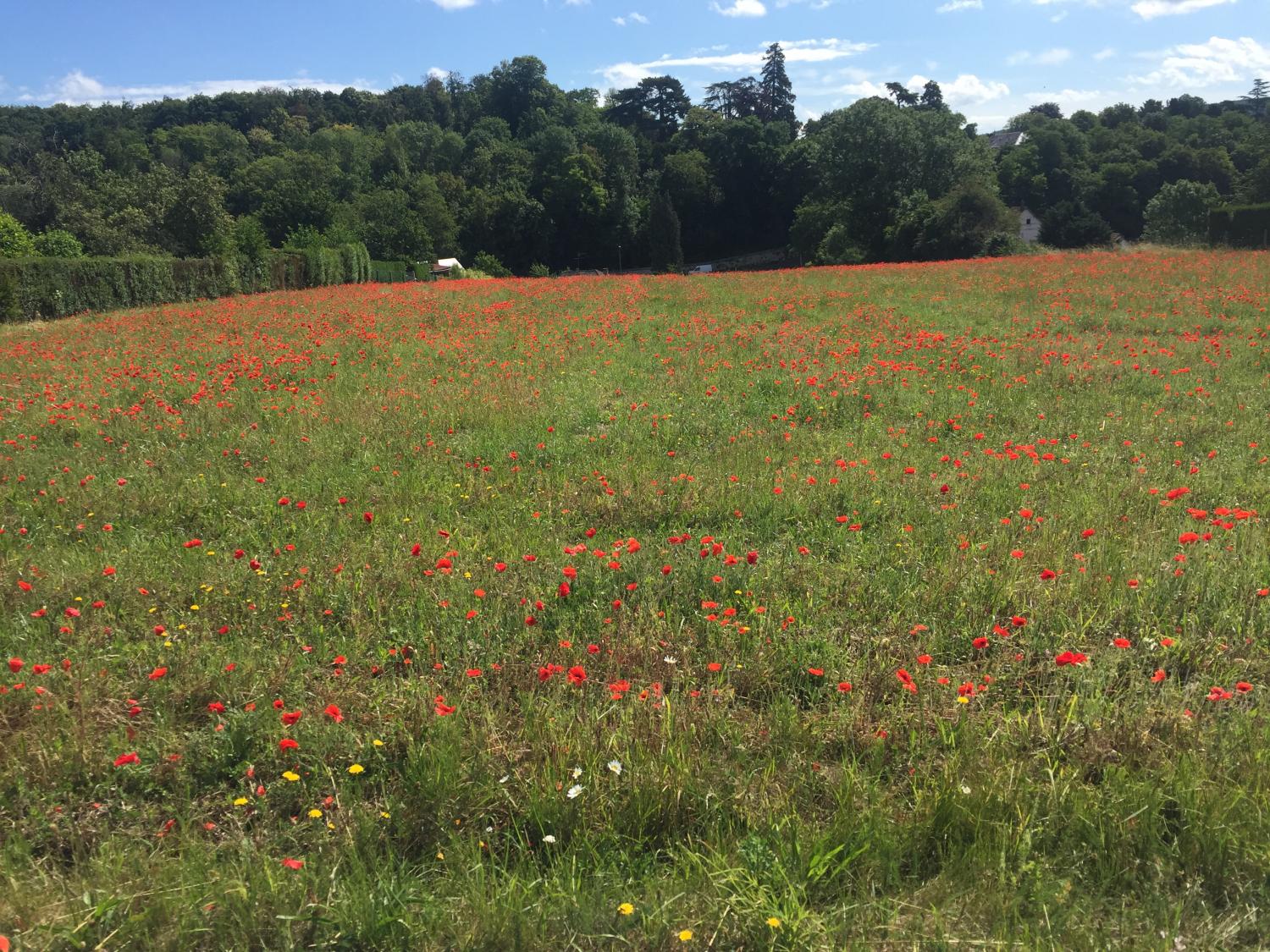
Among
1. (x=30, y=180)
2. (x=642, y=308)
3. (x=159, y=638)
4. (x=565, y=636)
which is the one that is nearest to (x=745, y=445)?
(x=565, y=636)

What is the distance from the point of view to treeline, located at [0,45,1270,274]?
4700 centimetres

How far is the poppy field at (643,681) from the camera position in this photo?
242cm

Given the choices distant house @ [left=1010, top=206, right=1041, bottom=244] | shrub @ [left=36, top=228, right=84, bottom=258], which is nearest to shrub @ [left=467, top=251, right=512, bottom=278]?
shrub @ [left=36, top=228, right=84, bottom=258]

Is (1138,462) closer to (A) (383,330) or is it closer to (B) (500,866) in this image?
(B) (500,866)

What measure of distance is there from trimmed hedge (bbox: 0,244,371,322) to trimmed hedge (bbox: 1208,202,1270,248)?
125ft

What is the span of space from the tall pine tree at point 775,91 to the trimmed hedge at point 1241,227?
8118 centimetres

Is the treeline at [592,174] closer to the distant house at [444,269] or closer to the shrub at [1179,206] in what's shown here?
the shrub at [1179,206]

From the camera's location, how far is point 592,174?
7875cm

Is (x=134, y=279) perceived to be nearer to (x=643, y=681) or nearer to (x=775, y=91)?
(x=643, y=681)

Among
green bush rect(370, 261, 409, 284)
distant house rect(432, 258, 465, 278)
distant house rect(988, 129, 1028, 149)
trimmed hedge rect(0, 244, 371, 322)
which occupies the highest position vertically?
distant house rect(988, 129, 1028, 149)

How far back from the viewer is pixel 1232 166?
59.6 meters

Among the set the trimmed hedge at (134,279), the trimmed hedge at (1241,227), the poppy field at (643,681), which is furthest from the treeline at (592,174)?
the poppy field at (643,681)

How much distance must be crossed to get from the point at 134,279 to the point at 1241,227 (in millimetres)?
42455

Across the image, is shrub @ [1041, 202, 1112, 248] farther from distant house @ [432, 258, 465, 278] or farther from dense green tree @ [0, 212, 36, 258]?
dense green tree @ [0, 212, 36, 258]
